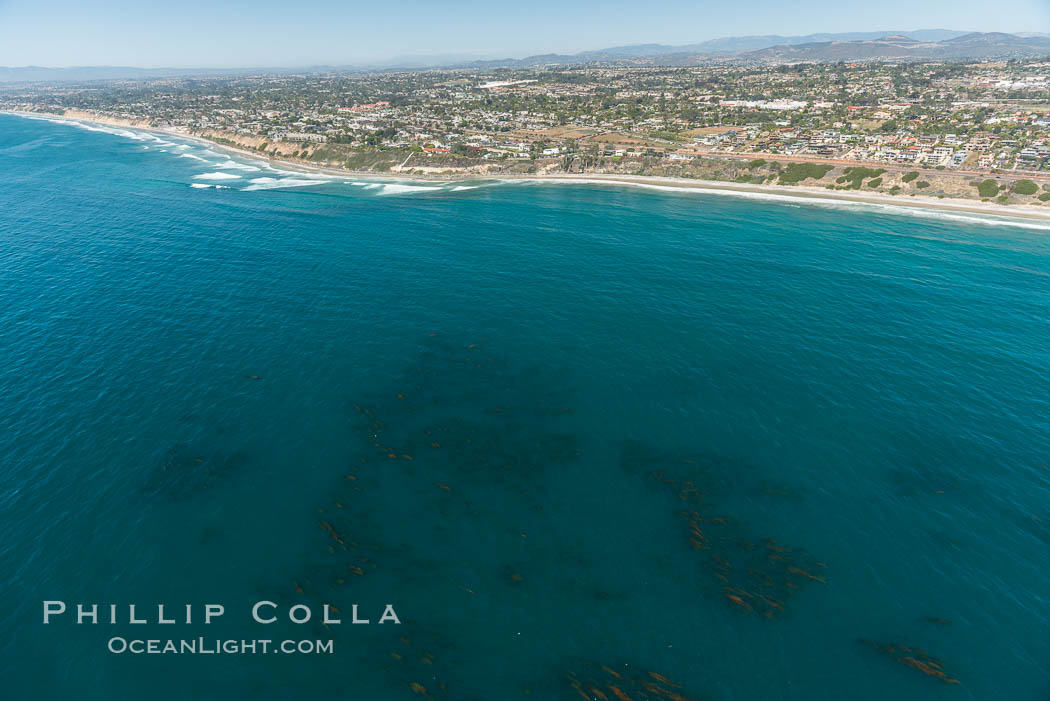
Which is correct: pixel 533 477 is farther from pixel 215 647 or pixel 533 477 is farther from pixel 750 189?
pixel 750 189

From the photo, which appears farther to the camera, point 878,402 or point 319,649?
point 878,402

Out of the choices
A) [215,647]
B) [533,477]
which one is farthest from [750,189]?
[215,647]

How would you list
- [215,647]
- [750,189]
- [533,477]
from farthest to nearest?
[750,189] → [533,477] → [215,647]

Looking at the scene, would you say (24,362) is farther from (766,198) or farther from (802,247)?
(766,198)

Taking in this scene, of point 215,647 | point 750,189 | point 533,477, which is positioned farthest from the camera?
point 750,189

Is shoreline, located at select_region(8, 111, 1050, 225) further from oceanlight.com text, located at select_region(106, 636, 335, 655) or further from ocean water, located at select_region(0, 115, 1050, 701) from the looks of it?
oceanlight.com text, located at select_region(106, 636, 335, 655)

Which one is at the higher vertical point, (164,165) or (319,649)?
(164,165)

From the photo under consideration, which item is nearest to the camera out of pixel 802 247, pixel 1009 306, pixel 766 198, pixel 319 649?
pixel 319 649

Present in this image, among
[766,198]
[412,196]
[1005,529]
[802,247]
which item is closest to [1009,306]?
[802,247]
